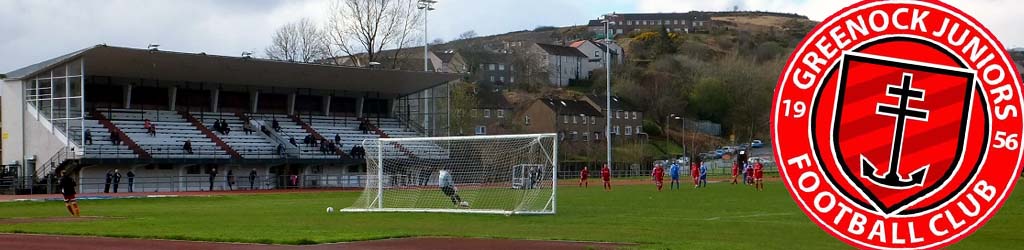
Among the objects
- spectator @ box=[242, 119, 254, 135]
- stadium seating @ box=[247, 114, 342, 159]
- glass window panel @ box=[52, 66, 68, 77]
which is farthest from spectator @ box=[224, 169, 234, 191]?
glass window panel @ box=[52, 66, 68, 77]

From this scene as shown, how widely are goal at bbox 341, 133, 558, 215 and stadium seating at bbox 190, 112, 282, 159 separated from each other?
25.0 metres

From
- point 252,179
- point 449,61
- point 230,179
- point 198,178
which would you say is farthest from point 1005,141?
point 449,61

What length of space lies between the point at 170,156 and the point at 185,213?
24982mm

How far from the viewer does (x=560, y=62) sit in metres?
163

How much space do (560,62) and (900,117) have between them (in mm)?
160641

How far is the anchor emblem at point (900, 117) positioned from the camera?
2783 mm

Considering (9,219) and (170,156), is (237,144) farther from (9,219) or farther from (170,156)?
(9,219)

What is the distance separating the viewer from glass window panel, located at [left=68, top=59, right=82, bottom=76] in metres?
56.7

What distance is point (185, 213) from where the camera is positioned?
34.0 meters

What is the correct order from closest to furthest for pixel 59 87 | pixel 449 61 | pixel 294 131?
pixel 59 87 < pixel 294 131 < pixel 449 61

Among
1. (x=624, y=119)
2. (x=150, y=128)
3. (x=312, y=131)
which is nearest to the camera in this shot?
(x=150, y=128)

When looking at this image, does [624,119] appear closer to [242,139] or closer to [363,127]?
[363,127]

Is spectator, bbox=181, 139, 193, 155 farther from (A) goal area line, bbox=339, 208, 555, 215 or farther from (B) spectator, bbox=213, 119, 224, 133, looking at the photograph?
(A) goal area line, bbox=339, 208, 555, 215

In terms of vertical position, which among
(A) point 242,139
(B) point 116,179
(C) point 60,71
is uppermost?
(C) point 60,71
